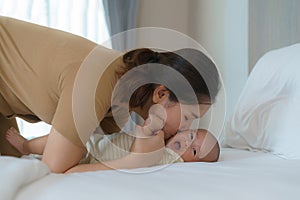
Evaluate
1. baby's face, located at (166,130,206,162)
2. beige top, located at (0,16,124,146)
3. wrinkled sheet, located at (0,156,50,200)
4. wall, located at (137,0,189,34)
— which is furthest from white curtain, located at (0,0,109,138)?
wrinkled sheet, located at (0,156,50,200)

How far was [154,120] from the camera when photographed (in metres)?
1.10

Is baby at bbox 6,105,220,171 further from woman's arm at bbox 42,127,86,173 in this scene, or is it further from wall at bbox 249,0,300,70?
wall at bbox 249,0,300,70

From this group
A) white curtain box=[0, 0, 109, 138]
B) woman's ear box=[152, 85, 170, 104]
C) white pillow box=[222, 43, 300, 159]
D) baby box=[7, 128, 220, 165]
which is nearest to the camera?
woman's ear box=[152, 85, 170, 104]

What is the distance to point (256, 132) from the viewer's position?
4.92ft

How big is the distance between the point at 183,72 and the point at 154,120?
17 cm

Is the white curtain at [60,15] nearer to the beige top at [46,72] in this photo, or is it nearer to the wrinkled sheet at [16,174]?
the beige top at [46,72]

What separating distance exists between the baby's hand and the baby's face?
0.51 feet

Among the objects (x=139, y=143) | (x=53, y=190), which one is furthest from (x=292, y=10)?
(x=53, y=190)

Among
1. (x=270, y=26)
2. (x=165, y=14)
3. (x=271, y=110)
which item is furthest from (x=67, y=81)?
(x=165, y=14)

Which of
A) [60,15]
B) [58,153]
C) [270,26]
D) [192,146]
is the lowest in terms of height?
[192,146]

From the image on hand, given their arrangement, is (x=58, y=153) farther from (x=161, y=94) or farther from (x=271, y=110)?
(x=271, y=110)

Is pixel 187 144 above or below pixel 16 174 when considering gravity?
below

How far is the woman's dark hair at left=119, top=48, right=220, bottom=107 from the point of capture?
1021mm

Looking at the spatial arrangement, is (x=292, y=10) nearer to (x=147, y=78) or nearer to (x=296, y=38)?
(x=296, y=38)
